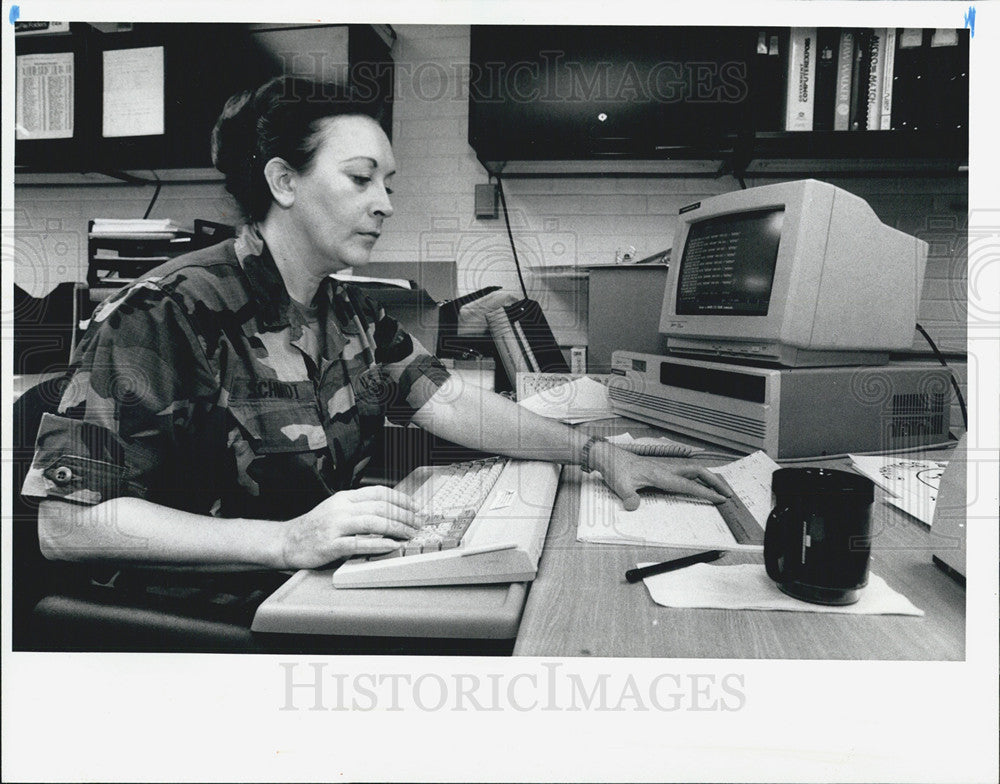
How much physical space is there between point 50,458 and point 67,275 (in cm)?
37

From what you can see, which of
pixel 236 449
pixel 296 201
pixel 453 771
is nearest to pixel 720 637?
pixel 453 771

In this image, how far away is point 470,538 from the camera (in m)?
0.62

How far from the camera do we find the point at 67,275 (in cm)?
97

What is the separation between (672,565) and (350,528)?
0.31m

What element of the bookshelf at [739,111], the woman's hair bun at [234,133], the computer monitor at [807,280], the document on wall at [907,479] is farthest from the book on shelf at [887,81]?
the woman's hair bun at [234,133]

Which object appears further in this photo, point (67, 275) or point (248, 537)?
point (67, 275)

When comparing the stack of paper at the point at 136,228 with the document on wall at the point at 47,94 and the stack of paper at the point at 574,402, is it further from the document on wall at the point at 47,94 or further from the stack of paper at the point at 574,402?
the stack of paper at the point at 574,402

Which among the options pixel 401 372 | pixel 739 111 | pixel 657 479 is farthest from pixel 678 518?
pixel 739 111

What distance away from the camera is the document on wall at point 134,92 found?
3.76 ft

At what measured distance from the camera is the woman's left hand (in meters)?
0.83

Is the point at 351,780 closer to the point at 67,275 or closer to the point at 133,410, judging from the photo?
the point at 133,410

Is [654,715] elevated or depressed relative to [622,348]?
depressed

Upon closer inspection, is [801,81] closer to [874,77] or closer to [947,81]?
[874,77]

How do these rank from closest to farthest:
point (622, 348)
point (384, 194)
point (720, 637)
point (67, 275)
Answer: point (720, 637) < point (67, 275) < point (384, 194) < point (622, 348)
